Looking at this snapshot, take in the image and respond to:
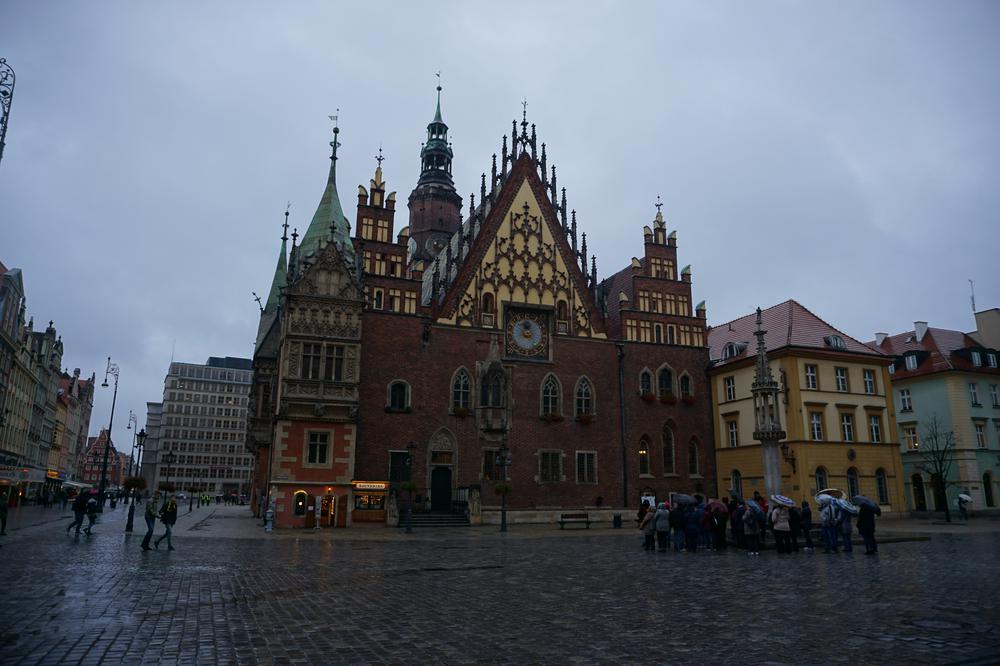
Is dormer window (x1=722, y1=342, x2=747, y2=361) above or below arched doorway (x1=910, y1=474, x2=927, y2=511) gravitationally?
above

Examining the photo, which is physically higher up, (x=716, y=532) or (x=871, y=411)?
(x=871, y=411)

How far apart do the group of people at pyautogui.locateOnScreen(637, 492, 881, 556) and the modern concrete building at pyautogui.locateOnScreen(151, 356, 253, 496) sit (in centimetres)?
13109

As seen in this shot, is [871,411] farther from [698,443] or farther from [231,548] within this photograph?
[231,548]

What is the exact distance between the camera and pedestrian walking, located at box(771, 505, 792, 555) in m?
21.5

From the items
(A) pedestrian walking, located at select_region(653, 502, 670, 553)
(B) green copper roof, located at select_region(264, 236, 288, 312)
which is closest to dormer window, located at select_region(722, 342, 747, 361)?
(A) pedestrian walking, located at select_region(653, 502, 670, 553)

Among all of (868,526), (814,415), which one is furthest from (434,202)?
(868,526)

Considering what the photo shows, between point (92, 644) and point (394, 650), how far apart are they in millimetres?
3879

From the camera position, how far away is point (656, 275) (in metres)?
48.9

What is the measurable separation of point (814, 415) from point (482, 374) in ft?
70.5

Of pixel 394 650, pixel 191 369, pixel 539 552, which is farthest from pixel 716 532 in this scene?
pixel 191 369

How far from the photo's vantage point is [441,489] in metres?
41.1

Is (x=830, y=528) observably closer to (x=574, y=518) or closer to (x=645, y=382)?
(x=574, y=518)

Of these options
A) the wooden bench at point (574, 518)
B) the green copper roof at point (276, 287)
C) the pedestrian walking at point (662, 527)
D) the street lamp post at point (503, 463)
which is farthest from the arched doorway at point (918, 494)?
the green copper roof at point (276, 287)

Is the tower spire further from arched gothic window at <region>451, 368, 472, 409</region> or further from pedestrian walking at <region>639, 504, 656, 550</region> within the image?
pedestrian walking at <region>639, 504, 656, 550</region>
